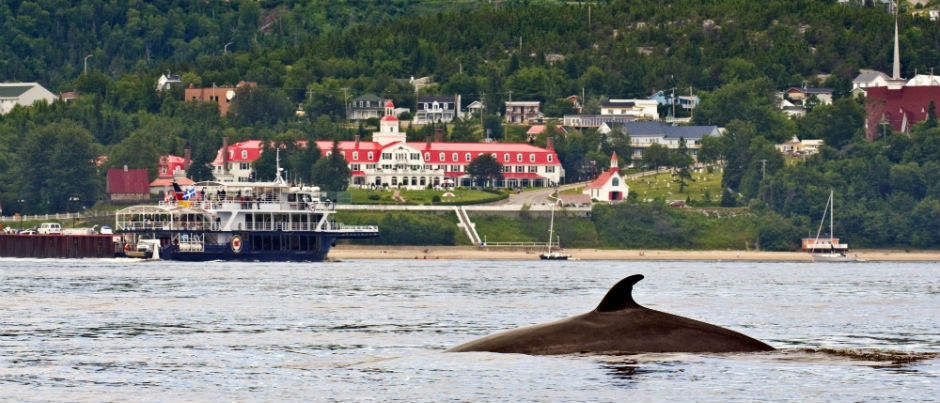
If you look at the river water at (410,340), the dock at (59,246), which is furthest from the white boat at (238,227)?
the river water at (410,340)

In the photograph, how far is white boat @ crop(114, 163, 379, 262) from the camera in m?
175

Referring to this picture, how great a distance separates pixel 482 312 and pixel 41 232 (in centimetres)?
11159

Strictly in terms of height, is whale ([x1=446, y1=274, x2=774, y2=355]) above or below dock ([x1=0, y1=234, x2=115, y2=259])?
below

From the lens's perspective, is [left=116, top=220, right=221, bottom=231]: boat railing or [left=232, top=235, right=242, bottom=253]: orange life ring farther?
[left=116, top=220, right=221, bottom=231]: boat railing

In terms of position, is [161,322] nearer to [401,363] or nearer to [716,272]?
[401,363]

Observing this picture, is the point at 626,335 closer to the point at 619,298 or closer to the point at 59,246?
the point at 619,298

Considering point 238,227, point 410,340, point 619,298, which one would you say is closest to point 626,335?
point 619,298

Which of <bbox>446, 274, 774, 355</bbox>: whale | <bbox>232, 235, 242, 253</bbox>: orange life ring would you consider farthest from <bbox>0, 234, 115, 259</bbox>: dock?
<bbox>446, 274, 774, 355</bbox>: whale

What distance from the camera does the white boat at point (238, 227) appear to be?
6885 inches

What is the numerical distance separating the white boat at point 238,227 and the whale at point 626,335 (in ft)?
432

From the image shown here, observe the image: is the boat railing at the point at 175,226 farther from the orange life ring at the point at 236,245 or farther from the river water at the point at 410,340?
the river water at the point at 410,340

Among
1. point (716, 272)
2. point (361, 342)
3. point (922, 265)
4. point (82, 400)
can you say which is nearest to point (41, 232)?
point (716, 272)

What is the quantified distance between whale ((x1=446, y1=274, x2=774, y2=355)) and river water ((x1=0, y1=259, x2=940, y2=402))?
0.35 m

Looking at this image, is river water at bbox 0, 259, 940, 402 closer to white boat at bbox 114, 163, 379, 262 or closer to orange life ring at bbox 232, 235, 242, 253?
orange life ring at bbox 232, 235, 242, 253
